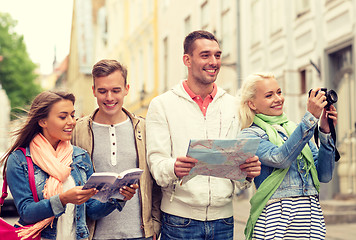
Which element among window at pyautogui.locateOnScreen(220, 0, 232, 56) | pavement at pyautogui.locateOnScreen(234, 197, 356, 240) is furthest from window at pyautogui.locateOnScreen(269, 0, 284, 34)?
pavement at pyautogui.locateOnScreen(234, 197, 356, 240)

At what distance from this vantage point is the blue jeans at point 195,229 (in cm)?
370

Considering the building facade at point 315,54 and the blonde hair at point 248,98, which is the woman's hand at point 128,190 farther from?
the building facade at point 315,54

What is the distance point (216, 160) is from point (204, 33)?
38.5 inches

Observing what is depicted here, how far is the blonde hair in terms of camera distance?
3863mm

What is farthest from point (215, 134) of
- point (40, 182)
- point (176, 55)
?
point (176, 55)

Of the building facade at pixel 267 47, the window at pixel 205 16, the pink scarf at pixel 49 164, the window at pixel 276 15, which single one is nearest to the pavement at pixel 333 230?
the building facade at pixel 267 47

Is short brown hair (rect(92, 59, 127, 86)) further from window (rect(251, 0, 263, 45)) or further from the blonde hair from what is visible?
window (rect(251, 0, 263, 45))

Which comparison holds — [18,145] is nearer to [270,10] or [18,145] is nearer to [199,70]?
[199,70]

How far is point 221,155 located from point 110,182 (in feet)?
2.12

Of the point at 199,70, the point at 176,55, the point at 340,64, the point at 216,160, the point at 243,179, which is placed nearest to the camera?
the point at 216,160

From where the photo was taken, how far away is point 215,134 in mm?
3811

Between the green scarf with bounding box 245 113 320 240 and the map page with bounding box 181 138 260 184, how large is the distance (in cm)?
23

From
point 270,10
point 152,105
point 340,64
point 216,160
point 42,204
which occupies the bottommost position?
point 42,204

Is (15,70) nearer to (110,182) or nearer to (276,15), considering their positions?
(276,15)
